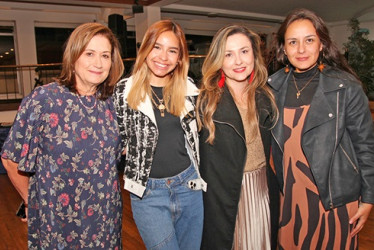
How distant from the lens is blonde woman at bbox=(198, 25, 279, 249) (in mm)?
1875

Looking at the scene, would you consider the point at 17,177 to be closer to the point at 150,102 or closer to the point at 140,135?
the point at 140,135

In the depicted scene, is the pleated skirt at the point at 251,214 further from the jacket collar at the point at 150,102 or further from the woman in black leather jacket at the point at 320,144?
the jacket collar at the point at 150,102

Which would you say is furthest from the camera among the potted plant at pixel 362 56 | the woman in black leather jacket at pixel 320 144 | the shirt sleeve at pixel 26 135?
the potted plant at pixel 362 56

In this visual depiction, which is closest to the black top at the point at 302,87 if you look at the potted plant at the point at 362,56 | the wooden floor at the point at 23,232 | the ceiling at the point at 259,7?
the wooden floor at the point at 23,232

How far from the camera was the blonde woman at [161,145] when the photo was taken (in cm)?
178

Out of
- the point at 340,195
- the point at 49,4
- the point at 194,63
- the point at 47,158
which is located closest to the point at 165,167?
the point at 47,158

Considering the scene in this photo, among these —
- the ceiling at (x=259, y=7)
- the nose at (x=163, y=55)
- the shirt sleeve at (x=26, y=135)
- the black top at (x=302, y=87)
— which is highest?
the ceiling at (x=259, y=7)

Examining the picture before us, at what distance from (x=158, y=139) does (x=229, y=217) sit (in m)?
0.61

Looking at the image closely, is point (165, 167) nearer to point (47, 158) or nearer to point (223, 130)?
point (223, 130)

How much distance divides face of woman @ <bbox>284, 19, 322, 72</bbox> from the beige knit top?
43 centimetres

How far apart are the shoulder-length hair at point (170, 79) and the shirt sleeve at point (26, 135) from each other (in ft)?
1.56

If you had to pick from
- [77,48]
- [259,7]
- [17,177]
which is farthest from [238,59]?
[259,7]

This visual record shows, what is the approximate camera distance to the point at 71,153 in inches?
65.9

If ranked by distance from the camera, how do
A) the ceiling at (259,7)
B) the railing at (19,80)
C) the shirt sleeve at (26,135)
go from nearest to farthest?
the shirt sleeve at (26,135)
the railing at (19,80)
the ceiling at (259,7)
